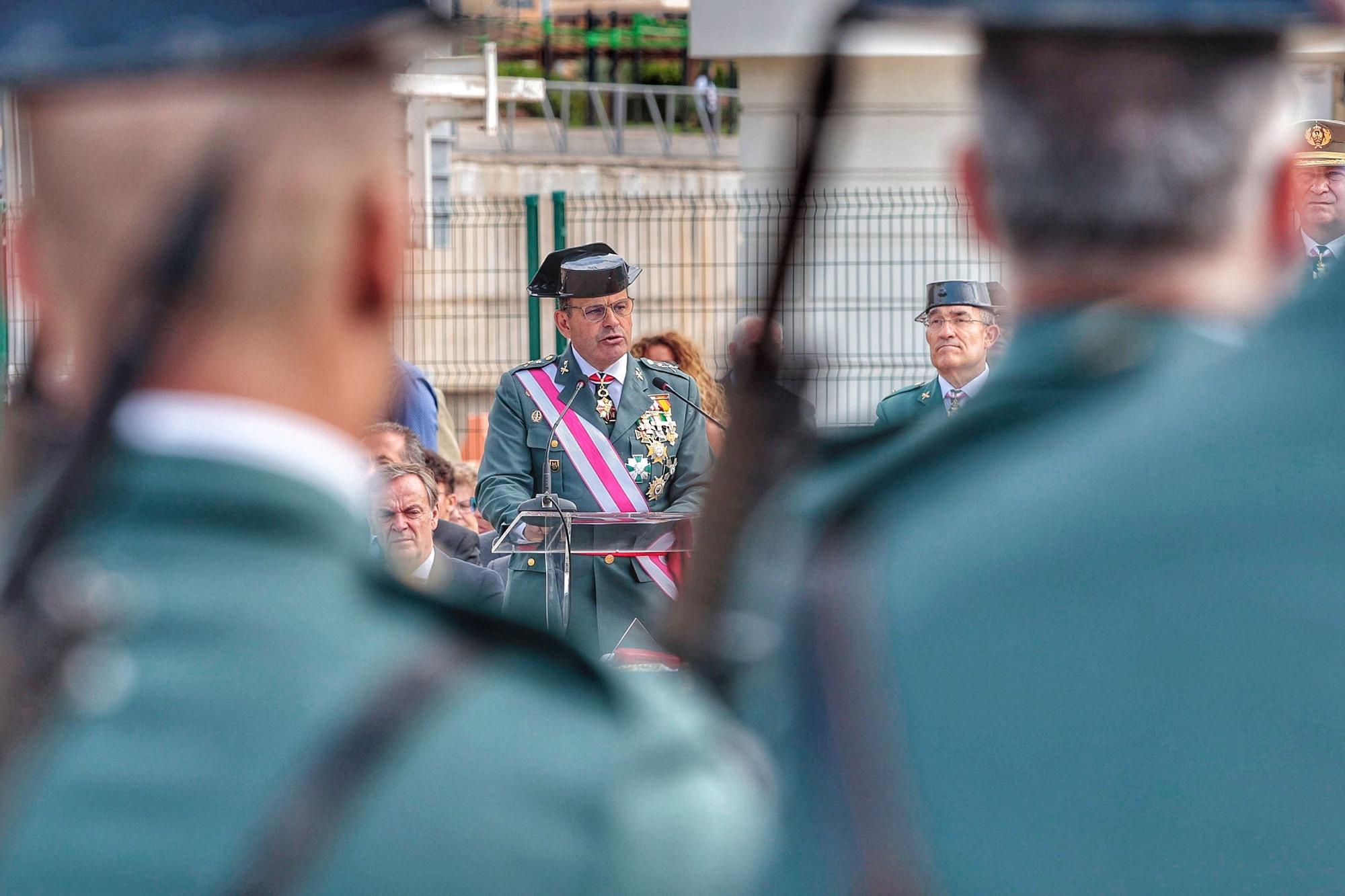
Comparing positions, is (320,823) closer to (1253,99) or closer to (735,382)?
(735,382)

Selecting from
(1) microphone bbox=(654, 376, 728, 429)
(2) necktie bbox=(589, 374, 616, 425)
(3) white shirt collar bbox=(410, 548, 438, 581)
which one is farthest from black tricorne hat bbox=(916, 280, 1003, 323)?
(3) white shirt collar bbox=(410, 548, 438, 581)

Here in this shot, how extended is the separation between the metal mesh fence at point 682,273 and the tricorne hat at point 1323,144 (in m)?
3.17

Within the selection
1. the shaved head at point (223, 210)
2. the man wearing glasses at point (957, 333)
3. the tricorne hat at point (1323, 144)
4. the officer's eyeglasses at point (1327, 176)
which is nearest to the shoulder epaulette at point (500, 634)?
the shaved head at point (223, 210)

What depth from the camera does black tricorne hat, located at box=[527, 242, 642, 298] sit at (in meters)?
5.84

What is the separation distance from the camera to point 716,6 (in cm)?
793

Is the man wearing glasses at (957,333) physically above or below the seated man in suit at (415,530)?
above

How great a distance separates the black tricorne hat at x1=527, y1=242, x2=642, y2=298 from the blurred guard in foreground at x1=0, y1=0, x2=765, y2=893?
486 cm

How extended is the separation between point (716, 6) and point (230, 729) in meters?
7.36

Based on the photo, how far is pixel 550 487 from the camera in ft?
18.4

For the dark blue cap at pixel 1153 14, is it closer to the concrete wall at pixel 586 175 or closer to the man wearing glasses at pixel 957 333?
the man wearing glasses at pixel 957 333

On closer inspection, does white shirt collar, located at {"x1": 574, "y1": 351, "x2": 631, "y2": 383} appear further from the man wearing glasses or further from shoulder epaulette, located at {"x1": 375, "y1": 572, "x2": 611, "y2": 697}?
shoulder epaulette, located at {"x1": 375, "y1": 572, "x2": 611, "y2": 697}

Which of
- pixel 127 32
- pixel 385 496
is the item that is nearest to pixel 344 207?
pixel 127 32

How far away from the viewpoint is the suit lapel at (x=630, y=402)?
580 cm

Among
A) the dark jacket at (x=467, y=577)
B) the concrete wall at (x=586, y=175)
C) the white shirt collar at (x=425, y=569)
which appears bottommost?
the dark jacket at (x=467, y=577)
